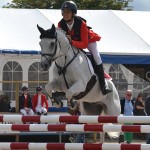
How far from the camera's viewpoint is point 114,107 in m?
10.3

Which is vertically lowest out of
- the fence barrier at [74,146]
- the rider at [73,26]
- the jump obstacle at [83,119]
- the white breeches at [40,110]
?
the fence barrier at [74,146]

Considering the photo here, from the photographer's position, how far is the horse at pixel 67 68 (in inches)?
339

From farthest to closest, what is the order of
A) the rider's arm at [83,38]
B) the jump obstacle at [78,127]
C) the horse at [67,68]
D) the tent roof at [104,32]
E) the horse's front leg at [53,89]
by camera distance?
the tent roof at [104,32] < the rider's arm at [83,38] < the horse's front leg at [53,89] < the horse at [67,68] < the jump obstacle at [78,127]

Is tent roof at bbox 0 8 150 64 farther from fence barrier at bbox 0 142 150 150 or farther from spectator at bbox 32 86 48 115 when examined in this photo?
fence barrier at bbox 0 142 150 150

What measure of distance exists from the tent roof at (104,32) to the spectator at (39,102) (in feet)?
5.88

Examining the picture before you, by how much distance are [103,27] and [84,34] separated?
10.2 meters

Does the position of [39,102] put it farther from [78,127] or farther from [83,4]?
[83,4]

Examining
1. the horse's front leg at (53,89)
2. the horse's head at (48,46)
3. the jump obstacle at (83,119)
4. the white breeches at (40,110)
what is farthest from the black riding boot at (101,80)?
the white breeches at (40,110)

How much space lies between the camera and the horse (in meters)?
8.60

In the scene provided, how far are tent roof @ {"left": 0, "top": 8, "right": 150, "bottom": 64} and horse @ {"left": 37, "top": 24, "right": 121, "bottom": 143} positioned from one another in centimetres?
800

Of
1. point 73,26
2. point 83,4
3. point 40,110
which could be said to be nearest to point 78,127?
point 73,26

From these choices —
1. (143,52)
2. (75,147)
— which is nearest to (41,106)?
(143,52)

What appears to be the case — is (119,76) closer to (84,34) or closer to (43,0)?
(84,34)

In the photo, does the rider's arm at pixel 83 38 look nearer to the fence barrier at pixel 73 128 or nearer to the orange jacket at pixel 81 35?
the orange jacket at pixel 81 35
